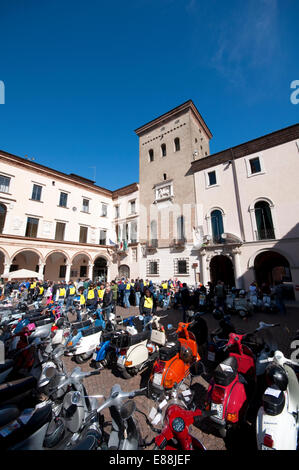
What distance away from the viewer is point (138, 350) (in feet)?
14.8

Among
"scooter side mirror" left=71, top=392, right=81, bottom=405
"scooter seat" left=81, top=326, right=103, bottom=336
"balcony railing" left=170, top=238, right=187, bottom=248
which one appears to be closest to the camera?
"scooter side mirror" left=71, top=392, right=81, bottom=405

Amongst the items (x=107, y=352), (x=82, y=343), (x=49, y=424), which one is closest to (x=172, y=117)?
(x=82, y=343)

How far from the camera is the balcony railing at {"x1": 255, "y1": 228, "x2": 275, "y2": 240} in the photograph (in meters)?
14.4

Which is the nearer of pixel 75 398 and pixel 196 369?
pixel 75 398

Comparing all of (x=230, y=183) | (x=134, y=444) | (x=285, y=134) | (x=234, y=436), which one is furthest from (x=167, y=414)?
(x=285, y=134)

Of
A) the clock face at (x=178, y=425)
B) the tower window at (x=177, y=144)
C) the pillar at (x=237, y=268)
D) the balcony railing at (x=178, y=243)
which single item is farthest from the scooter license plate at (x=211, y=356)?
the tower window at (x=177, y=144)

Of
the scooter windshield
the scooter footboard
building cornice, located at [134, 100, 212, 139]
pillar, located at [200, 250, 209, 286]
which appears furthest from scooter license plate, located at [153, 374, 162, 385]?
building cornice, located at [134, 100, 212, 139]

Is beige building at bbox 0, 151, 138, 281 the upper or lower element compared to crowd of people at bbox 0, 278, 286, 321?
upper

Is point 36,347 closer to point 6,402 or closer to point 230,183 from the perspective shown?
point 6,402

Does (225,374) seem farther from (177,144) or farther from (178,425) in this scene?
(177,144)

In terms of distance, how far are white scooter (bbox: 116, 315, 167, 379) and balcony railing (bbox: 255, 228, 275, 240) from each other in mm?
13371

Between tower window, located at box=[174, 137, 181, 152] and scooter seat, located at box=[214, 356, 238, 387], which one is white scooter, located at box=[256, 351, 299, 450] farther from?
tower window, located at box=[174, 137, 181, 152]

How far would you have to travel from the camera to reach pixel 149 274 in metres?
20.7

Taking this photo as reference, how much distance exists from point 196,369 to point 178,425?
2480 mm
